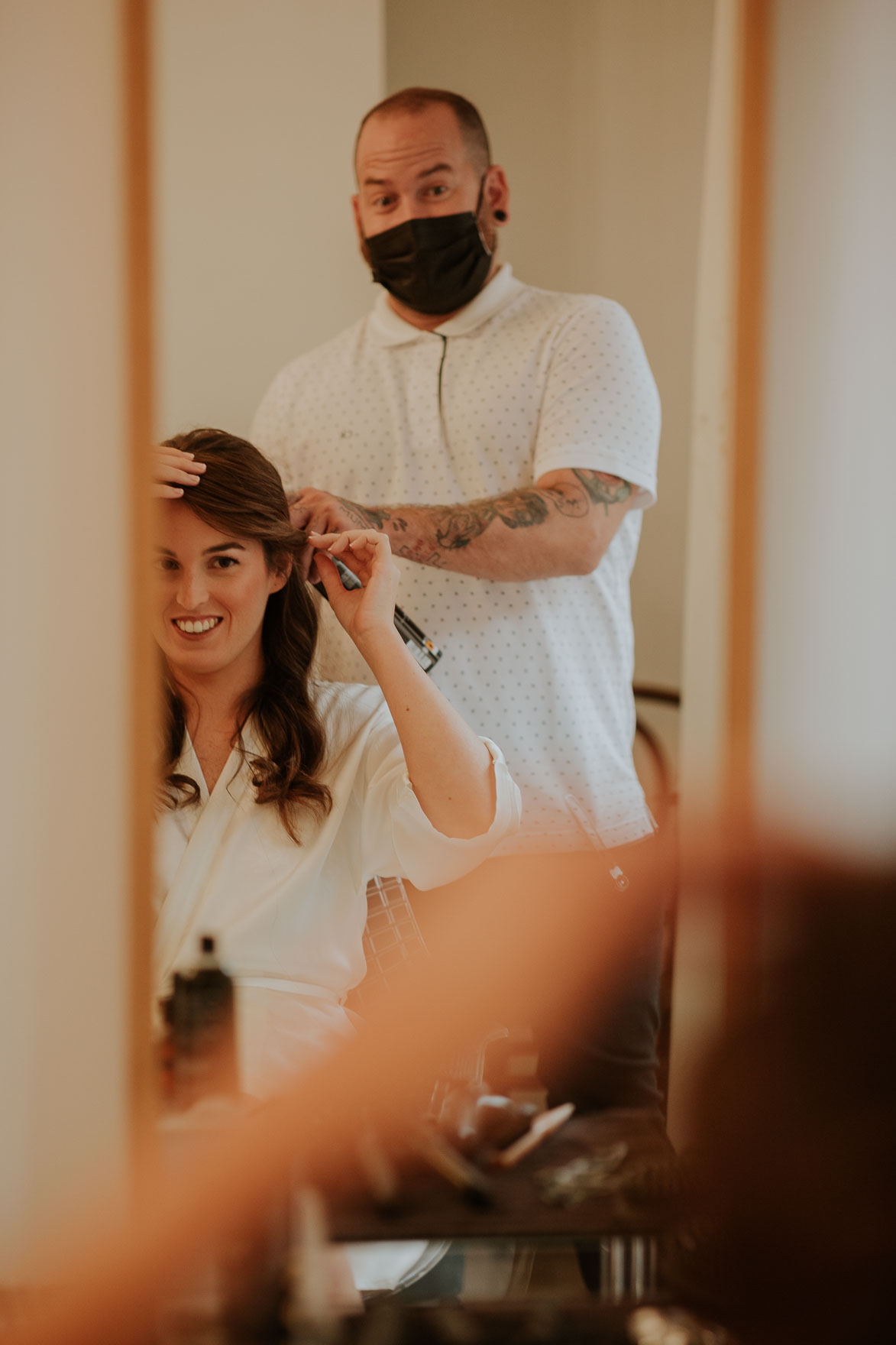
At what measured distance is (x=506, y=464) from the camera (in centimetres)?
117

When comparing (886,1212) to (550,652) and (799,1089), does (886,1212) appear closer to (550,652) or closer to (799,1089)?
(799,1089)

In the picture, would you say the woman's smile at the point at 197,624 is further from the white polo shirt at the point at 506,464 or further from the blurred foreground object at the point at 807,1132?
the blurred foreground object at the point at 807,1132

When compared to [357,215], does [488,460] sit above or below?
below

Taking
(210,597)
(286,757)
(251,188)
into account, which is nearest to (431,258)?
(251,188)

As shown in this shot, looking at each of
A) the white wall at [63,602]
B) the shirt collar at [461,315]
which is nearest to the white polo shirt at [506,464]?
the shirt collar at [461,315]

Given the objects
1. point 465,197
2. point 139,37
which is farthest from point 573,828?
point 139,37

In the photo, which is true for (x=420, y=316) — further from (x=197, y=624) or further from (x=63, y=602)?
(x=63, y=602)

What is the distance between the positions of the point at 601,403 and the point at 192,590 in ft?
1.55

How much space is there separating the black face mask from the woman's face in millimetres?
332

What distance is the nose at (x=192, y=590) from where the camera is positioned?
102cm

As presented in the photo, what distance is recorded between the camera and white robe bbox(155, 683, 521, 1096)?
0.93 meters

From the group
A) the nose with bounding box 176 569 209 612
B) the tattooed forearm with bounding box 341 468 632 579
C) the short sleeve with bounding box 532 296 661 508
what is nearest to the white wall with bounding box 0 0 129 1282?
the nose with bounding box 176 569 209 612

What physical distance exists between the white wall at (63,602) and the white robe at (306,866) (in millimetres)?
139

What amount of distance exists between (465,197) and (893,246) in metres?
0.47
